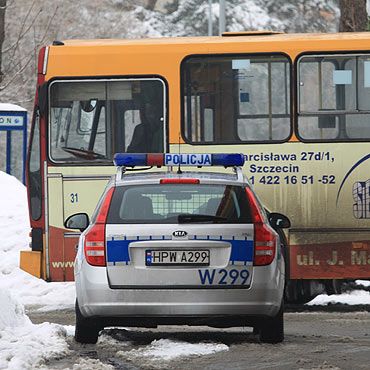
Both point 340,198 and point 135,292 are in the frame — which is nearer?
point 135,292

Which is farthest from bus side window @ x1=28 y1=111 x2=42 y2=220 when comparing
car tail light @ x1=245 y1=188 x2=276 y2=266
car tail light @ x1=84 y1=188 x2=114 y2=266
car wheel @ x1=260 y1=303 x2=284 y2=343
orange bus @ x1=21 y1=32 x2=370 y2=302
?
car tail light @ x1=245 y1=188 x2=276 y2=266

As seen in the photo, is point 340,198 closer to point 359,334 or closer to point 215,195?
point 359,334

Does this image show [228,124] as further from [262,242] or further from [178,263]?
[178,263]

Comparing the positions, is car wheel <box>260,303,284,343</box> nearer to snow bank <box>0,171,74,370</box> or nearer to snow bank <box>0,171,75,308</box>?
snow bank <box>0,171,74,370</box>

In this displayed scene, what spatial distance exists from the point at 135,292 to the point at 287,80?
190 inches

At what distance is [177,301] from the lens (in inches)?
327

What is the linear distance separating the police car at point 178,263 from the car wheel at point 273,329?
13 centimetres

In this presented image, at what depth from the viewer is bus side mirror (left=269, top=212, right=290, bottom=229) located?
9680 mm

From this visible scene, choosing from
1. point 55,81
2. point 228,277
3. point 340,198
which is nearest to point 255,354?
point 228,277

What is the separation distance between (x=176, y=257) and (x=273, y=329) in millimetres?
1127

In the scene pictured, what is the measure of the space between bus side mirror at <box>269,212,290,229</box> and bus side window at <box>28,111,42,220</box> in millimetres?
3784

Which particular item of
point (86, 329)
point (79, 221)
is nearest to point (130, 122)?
point (79, 221)

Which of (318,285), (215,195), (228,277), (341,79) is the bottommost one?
(318,285)

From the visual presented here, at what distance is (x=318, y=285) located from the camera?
13391mm
